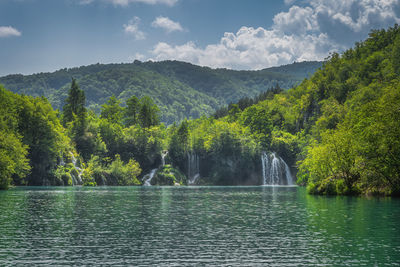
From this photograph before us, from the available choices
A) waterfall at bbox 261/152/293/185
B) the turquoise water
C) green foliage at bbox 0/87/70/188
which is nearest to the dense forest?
green foliage at bbox 0/87/70/188

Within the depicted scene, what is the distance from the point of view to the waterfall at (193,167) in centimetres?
12781

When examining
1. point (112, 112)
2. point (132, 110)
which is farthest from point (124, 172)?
point (112, 112)

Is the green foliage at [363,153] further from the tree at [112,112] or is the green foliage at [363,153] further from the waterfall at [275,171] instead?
the tree at [112,112]

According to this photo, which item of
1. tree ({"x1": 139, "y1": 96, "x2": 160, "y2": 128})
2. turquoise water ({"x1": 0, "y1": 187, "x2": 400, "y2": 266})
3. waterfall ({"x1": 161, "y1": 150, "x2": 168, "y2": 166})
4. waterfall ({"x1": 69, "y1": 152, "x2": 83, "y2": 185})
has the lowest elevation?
turquoise water ({"x1": 0, "y1": 187, "x2": 400, "y2": 266})

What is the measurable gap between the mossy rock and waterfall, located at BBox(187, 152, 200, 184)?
3040 millimetres

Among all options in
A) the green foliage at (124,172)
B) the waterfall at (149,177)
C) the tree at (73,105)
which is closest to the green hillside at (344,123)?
the waterfall at (149,177)

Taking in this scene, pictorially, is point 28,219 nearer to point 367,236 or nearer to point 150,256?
point 150,256

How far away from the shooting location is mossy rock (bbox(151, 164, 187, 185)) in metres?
120

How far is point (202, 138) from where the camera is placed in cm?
13100

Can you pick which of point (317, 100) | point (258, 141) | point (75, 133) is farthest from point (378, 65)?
point (75, 133)

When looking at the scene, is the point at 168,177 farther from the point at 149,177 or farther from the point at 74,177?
the point at 74,177

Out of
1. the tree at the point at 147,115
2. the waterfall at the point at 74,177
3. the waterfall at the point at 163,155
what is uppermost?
the tree at the point at 147,115

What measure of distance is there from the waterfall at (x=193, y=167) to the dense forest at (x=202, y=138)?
0.30 meters

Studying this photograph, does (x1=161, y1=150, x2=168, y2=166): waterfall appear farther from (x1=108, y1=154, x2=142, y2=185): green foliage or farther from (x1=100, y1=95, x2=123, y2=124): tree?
(x1=100, y1=95, x2=123, y2=124): tree
